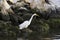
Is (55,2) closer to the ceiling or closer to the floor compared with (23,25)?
closer to the floor

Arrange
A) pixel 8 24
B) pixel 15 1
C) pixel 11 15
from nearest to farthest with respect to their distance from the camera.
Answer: pixel 8 24
pixel 11 15
pixel 15 1

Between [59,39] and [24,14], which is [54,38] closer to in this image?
[59,39]

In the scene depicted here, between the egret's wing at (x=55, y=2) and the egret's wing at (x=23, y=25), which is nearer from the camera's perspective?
the egret's wing at (x=23, y=25)

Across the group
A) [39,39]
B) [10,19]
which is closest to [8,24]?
[10,19]

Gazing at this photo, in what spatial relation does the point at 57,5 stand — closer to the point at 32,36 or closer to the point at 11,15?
the point at 11,15

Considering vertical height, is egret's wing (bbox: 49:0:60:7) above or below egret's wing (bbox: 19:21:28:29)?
below

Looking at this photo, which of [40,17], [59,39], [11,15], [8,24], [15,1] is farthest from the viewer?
[15,1]

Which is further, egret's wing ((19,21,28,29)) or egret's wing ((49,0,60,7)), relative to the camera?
egret's wing ((49,0,60,7))

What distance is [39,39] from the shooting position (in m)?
17.6

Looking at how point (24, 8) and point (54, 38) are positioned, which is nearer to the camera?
point (54, 38)

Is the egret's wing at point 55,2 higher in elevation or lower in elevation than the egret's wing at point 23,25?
lower

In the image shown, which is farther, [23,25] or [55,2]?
[55,2]

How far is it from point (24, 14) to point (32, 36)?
3590 mm

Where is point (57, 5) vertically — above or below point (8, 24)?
below
